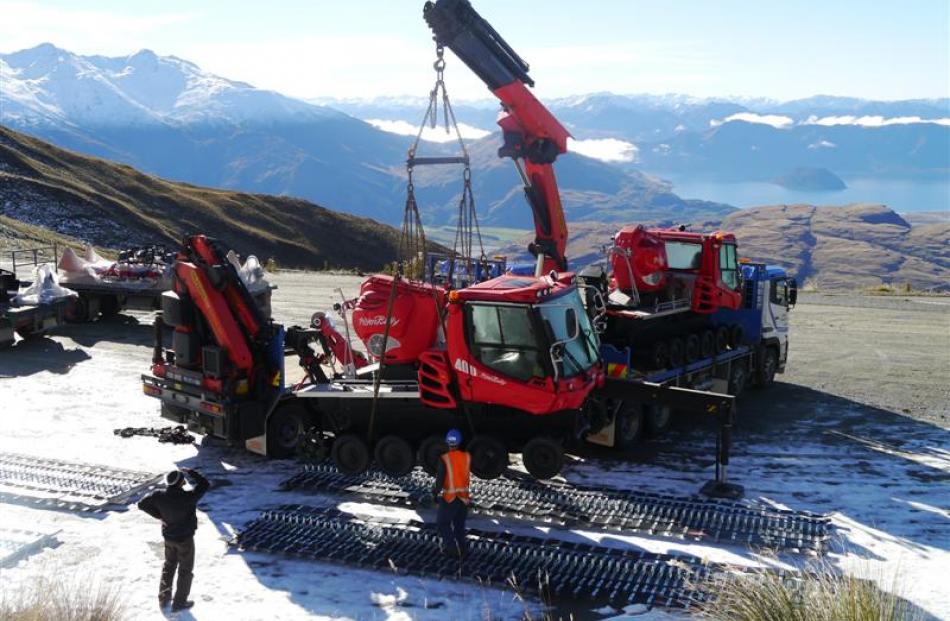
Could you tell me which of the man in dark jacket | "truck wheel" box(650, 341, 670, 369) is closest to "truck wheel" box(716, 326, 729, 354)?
"truck wheel" box(650, 341, 670, 369)

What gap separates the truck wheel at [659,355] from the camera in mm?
15891

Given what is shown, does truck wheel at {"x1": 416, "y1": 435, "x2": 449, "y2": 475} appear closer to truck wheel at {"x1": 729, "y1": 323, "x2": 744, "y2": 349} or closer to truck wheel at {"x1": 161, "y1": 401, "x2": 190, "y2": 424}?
truck wheel at {"x1": 161, "y1": 401, "x2": 190, "y2": 424}

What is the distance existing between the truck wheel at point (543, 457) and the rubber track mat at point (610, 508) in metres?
0.45

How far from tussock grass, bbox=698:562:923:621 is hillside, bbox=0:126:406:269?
184 ft

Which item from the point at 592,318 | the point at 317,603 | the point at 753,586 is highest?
the point at 592,318

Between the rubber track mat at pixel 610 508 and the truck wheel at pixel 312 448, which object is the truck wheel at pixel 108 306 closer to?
the truck wheel at pixel 312 448

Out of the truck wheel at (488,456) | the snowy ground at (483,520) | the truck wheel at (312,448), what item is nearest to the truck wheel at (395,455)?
the snowy ground at (483,520)

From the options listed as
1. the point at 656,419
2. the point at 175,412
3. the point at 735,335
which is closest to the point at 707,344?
the point at 735,335

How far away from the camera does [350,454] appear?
12.5 meters

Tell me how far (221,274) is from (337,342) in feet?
8.14

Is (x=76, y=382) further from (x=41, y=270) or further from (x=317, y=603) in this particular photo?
(x=317, y=603)

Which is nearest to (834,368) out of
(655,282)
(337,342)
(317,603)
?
(655,282)

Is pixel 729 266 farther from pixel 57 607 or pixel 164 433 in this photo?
pixel 57 607

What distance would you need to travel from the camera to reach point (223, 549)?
10.3 metres
